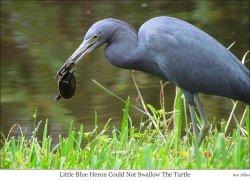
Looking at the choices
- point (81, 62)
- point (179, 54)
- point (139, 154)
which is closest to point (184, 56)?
point (179, 54)

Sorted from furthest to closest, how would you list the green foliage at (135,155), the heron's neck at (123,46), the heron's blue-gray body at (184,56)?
the heron's neck at (123,46) → the heron's blue-gray body at (184,56) → the green foliage at (135,155)

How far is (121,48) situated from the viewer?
4.62m

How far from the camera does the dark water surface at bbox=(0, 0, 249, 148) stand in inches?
275

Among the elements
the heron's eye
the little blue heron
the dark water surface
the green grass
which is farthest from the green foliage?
the dark water surface

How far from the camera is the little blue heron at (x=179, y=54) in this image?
14.7 feet

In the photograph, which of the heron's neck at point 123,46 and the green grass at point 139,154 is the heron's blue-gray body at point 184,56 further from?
the green grass at point 139,154

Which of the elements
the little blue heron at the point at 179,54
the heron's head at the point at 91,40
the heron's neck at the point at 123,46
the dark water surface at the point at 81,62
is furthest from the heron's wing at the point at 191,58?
the dark water surface at the point at 81,62

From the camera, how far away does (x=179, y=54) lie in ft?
14.8

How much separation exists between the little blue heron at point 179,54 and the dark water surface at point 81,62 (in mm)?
2059

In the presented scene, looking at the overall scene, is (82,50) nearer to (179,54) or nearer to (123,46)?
(123,46)

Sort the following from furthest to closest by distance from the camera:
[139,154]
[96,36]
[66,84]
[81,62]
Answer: [81,62] < [66,84] < [96,36] < [139,154]

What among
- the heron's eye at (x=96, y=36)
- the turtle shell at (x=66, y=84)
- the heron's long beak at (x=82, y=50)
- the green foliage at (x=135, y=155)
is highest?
the heron's eye at (x=96, y=36)

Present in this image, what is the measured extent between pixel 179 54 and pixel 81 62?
3803mm

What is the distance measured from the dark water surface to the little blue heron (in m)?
2.06
